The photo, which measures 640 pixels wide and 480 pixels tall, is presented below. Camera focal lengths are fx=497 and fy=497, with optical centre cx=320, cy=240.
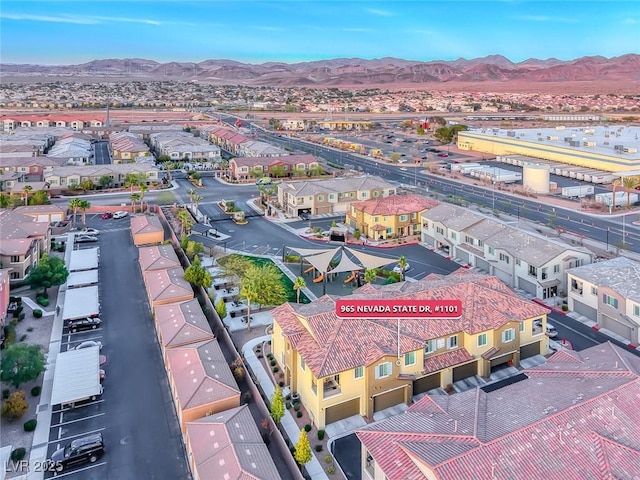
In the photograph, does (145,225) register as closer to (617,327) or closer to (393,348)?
(393,348)

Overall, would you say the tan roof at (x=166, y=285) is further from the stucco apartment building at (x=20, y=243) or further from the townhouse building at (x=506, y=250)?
the townhouse building at (x=506, y=250)

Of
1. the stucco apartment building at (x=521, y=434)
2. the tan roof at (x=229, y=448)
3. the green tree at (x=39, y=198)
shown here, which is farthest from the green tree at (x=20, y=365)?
the green tree at (x=39, y=198)

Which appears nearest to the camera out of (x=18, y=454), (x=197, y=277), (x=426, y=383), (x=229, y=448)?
(x=229, y=448)

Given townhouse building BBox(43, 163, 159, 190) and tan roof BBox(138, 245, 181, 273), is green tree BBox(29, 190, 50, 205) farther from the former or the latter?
tan roof BBox(138, 245, 181, 273)

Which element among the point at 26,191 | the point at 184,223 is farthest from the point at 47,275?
the point at 26,191

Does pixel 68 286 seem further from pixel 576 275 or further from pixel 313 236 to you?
pixel 576 275

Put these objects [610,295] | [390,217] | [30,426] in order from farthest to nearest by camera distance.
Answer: [390,217] < [610,295] < [30,426]
